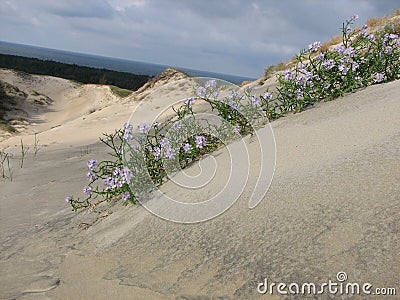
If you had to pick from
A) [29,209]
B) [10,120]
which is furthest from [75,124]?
[29,209]

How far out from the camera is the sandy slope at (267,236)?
180cm

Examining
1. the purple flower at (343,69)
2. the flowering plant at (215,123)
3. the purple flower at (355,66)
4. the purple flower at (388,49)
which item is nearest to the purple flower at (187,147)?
the flowering plant at (215,123)

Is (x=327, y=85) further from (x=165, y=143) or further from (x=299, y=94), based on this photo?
(x=165, y=143)

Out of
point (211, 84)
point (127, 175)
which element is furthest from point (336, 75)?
point (127, 175)

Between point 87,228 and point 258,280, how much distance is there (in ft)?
5.22

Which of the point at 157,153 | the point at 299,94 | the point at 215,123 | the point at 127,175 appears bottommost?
the point at 127,175

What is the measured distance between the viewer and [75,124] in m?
11.4

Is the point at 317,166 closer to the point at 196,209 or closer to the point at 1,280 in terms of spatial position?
the point at 196,209

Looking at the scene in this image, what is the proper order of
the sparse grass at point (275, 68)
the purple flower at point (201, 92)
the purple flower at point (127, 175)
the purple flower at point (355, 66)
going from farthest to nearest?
the sparse grass at point (275, 68) < the purple flower at point (355, 66) < the purple flower at point (201, 92) < the purple flower at point (127, 175)

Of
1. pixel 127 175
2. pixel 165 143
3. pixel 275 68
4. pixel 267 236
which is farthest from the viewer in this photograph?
pixel 275 68

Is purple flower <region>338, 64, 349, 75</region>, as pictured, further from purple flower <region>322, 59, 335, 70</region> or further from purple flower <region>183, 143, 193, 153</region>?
purple flower <region>183, 143, 193, 153</region>

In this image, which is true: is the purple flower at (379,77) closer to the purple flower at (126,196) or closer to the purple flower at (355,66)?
the purple flower at (355,66)

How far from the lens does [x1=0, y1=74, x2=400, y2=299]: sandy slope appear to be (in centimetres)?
180

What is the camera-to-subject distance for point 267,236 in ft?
6.73
